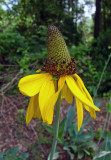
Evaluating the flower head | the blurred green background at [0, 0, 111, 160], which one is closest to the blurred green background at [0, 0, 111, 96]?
the blurred green background at [0, 0, 111, 160]

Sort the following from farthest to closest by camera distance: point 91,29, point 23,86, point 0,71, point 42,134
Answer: point 91,29 < point 0,71 < point 42,134 < point 23,86

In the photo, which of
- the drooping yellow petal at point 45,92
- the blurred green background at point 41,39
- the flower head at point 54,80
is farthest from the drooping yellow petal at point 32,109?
the blurred green background at point 41,39

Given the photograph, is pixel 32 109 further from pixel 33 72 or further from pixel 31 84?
pixel 33 72

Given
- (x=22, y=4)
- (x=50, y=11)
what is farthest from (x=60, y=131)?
(x=22, y=4)

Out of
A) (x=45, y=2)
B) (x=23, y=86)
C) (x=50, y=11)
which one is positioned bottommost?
(x=23, y=86)

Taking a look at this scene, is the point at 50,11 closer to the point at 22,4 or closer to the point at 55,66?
the point at 22,4

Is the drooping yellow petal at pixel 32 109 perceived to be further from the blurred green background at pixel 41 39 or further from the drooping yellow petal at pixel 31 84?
the blurred green background at pixel 41 39

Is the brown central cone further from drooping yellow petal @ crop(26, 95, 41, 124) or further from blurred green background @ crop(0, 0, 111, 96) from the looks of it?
blurred green background @ crop(0, 0, 111, 96)

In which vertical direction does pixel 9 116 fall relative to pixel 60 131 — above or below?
below
